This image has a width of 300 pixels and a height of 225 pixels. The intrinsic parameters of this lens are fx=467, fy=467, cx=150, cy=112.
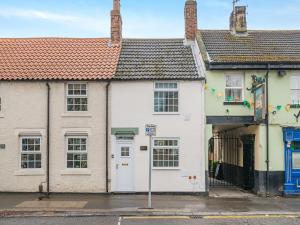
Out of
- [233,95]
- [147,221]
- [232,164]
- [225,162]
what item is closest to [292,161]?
[233,95]

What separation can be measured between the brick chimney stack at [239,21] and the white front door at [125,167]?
8920 mm

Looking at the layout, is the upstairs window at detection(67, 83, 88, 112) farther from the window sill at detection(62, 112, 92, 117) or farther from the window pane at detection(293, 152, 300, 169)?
the window pane at detection(293, 152, 300, 169)

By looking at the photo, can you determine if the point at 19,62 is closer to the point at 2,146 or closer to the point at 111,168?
the point at 2,146

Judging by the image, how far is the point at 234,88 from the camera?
2148cm

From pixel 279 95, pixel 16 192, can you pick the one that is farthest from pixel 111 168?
pixel 279 95

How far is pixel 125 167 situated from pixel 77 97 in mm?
3891

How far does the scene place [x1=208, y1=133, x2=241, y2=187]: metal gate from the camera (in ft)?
84.2

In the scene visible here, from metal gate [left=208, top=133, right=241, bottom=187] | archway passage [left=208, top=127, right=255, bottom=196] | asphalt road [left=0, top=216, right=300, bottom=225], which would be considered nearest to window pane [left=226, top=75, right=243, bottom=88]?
archway passage [left=208, top=127, right=255, bottom=196]

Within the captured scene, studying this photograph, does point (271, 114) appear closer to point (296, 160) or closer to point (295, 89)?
point (295, 89)

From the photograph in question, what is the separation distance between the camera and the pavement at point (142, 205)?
15.8 metres

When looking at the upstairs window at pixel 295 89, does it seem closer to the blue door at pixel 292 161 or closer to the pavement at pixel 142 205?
the blue door at pixel 292 161

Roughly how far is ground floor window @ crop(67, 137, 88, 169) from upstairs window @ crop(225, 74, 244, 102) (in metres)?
6.88

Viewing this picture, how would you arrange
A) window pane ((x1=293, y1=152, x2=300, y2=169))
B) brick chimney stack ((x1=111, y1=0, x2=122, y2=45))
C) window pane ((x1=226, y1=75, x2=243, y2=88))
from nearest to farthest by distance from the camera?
1. window pane ((x1=293, y1=152, x2=300, y2=169))
2. window pane ((x1=226, y1=75, x2=243, y2=88))
3. brick chimney stack ((x1=111, y1=0, x2=122, y2=45))

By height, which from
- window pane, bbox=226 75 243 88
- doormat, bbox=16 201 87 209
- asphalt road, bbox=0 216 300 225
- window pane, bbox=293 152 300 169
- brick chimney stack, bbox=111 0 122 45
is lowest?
asphalt road, bbox=0 216 300 225
